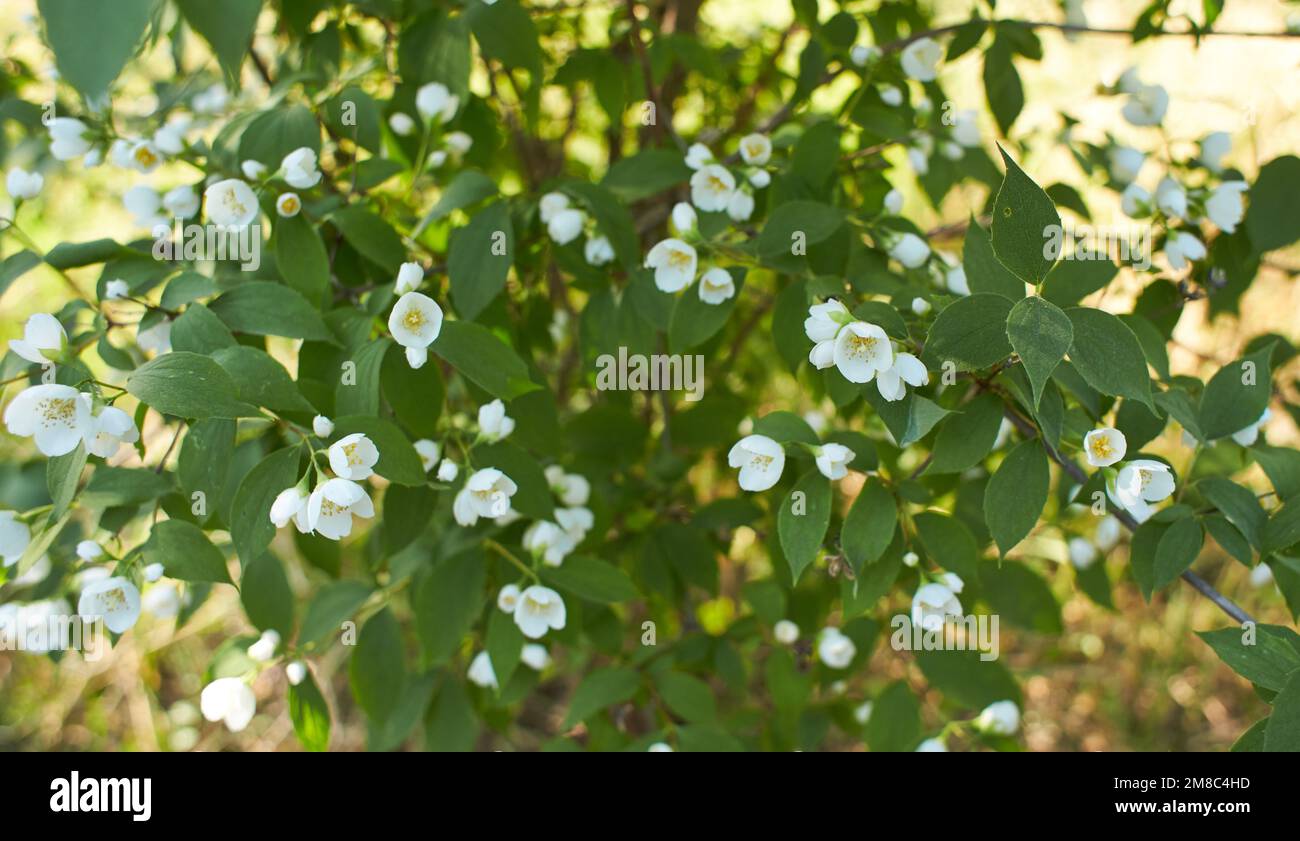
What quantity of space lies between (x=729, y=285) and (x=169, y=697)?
246 cm

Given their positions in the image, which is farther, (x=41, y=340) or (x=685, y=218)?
(x=685, y=218)

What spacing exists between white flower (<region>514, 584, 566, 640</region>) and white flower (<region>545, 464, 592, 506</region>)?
179 mm

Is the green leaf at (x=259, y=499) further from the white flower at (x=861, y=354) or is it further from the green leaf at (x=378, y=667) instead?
the white flower at (x=861, y=354)

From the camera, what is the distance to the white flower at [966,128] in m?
1.38

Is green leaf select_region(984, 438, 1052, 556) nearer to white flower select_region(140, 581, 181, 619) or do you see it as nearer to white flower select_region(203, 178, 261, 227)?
white flower select_region(203, 178, 261, 227)

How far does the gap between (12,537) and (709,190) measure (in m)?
0.92

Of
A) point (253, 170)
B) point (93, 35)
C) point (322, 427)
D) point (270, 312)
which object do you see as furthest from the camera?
point (253, 170)

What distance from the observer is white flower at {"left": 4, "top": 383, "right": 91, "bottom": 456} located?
33.4 inches

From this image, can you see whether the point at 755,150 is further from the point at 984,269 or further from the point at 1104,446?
the point at 1104,446

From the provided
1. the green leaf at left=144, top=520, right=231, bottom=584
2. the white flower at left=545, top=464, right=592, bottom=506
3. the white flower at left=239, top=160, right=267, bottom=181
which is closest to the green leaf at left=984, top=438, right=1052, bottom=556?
the white flower at left=545, top=464, right=592, bottom=506

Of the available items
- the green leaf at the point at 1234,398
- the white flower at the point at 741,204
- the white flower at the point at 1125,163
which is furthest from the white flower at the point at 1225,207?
the white flower at the point at 741,204

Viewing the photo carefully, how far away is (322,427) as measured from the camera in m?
0.90

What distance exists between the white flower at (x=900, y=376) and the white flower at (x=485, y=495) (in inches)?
16.7

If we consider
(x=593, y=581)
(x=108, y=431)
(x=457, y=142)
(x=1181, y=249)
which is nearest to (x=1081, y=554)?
(x=1181, y=249)
